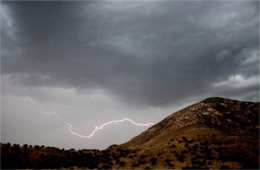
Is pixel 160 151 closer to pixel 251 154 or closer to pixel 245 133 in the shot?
pixel 251 154

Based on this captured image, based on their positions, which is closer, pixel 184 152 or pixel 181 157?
pixel 181 157

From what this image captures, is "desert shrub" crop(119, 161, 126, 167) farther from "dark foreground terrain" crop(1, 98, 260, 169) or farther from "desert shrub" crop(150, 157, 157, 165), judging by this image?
"desert shrub" crop(150, 157, 157, 165)

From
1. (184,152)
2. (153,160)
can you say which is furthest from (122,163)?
(184,152)

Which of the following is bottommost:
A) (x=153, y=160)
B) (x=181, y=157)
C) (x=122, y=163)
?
(x=122, y=163)

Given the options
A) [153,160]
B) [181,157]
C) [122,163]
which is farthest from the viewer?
[181,157]

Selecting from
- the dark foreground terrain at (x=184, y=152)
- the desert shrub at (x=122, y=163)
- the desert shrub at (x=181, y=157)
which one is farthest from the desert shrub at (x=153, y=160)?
the desert shrub at (x=122, y=163)

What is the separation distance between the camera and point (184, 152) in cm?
5834

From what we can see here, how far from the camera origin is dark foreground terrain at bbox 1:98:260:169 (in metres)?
47.9

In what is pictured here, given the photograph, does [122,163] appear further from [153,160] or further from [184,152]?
[184,152]

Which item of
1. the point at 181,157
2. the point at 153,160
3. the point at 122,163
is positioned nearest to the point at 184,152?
the point at 181,157

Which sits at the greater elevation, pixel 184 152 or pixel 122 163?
pixel 184 152

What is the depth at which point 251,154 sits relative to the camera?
51.8 meters

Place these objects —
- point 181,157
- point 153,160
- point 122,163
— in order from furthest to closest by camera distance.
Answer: point 181,157
point 153,160
point 122,163

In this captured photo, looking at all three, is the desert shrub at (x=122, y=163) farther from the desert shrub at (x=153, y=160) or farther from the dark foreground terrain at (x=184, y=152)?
the desert shrub at (x=153, y=160)
